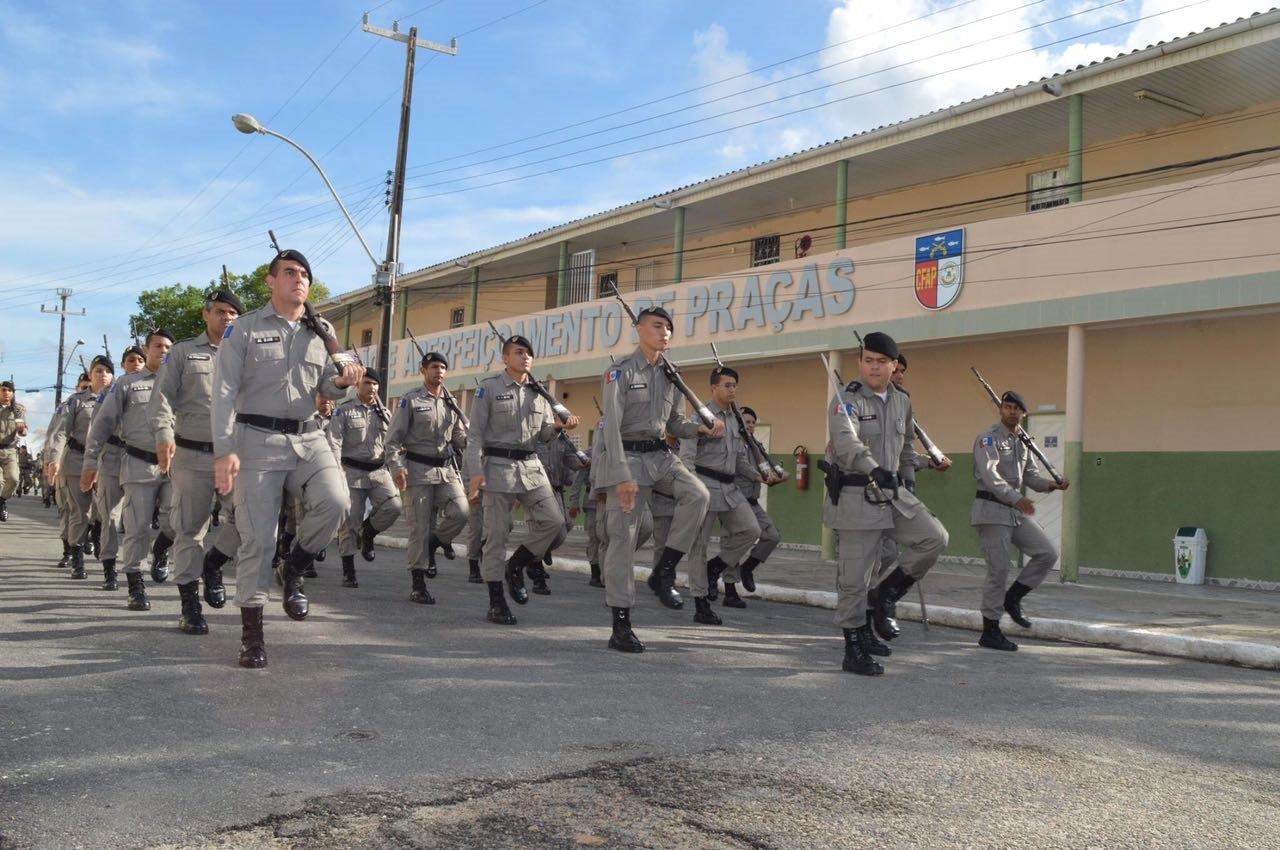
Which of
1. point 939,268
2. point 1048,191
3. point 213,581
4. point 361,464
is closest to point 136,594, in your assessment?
point 213,581

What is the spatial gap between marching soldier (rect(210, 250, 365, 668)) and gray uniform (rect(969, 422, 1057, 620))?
16.1 feet

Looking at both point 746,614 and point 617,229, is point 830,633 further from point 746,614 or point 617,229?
point 617,229

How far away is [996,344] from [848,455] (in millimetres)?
10890

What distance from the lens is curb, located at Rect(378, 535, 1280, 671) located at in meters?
7.98

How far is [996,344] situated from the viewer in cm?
1669

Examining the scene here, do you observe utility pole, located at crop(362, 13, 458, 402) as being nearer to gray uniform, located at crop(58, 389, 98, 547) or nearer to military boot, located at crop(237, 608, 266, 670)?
gray uniform, located at crop(58, 389, 98, 547)

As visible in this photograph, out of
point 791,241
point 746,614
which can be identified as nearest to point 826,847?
point 746,614

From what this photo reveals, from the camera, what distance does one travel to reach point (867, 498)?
674cm

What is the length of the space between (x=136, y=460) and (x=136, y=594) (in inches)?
40.5

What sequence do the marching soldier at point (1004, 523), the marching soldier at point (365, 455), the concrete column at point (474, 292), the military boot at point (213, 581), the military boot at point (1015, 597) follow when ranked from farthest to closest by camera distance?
the concrete column at point (474, 292) < the marching soldier at point (365, 455) < the military boot at point (1015, 597) < the marching soldier at point (1004, 523) < the military boot at point (213, 581)

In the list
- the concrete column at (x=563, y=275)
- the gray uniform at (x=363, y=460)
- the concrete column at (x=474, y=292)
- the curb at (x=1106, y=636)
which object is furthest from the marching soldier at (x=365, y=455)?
the concrete column at (x=474, y=292)

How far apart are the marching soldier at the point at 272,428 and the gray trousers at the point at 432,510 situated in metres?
3.03

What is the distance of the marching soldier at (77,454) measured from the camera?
10.2 meters

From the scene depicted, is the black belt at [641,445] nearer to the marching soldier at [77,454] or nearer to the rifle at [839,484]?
the rifle at [839,484]
